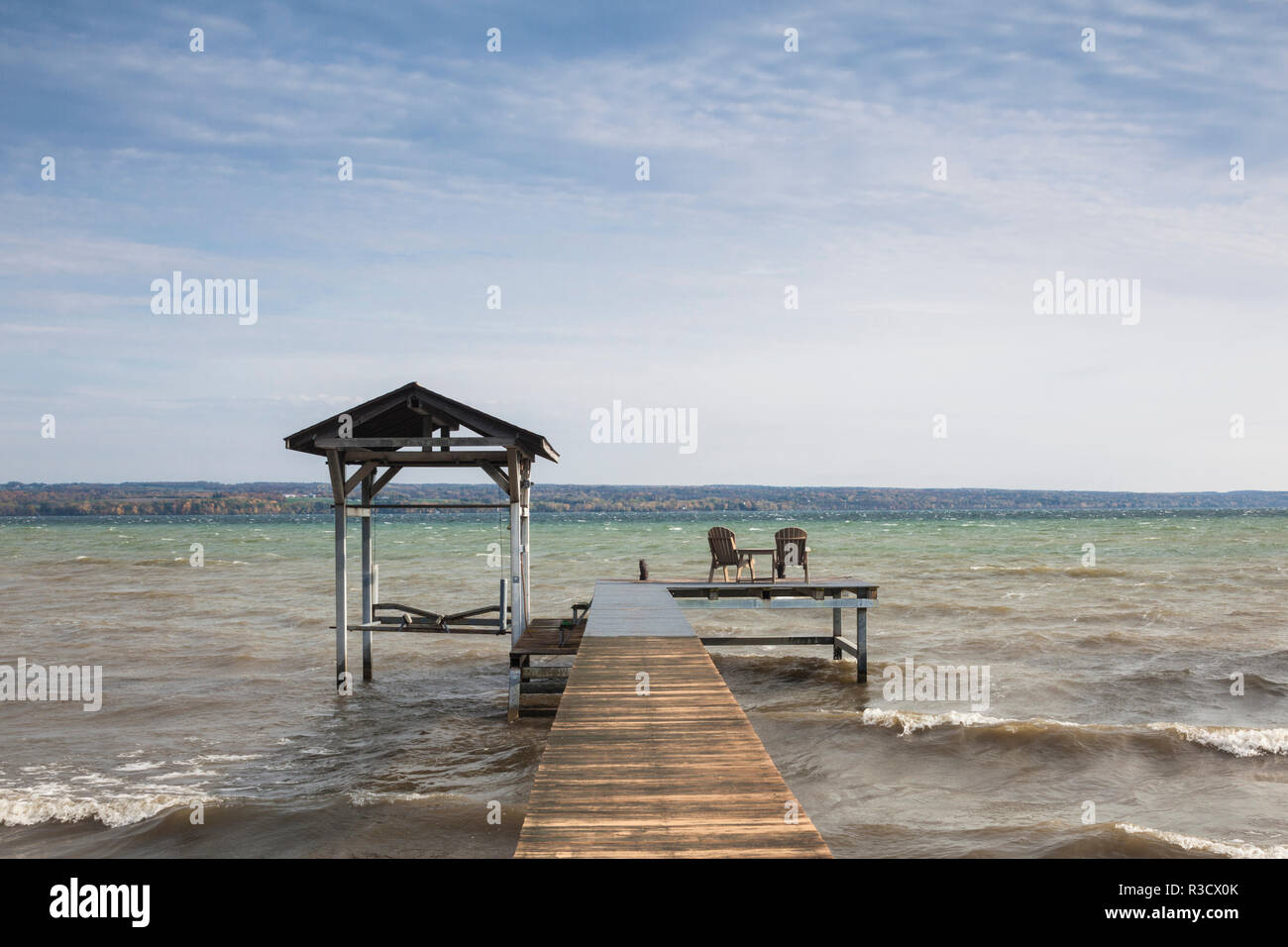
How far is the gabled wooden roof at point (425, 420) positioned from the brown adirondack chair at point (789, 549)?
4861mm

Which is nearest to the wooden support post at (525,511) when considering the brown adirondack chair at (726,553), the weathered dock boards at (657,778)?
the brown adirondack chair at (726,553)

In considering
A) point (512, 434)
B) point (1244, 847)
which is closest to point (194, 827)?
point (512, 434)

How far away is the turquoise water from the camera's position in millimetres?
7328

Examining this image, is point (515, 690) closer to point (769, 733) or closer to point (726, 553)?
point (769, 733)

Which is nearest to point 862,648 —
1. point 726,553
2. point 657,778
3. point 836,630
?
point 836,630

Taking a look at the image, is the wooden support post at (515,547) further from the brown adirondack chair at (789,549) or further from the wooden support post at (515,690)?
the brown adirondack chair at (789,549)

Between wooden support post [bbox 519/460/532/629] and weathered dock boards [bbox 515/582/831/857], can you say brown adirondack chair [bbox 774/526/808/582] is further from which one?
weathered dock boards [bbox 515/582/831/857]

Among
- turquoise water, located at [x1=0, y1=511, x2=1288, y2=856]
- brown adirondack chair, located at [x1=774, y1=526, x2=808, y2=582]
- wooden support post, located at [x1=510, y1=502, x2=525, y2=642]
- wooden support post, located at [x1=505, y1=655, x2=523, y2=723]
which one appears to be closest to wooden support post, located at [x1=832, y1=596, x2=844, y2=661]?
turquoise water, located at [x1=0, y1=511, x2=1288, y2=856]

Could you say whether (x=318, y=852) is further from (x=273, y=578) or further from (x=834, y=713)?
(x=273, y=578)

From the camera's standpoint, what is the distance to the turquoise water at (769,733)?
Result: 7.33m

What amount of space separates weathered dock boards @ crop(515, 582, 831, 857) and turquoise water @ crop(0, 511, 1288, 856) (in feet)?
5.62

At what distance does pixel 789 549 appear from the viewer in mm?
14258
